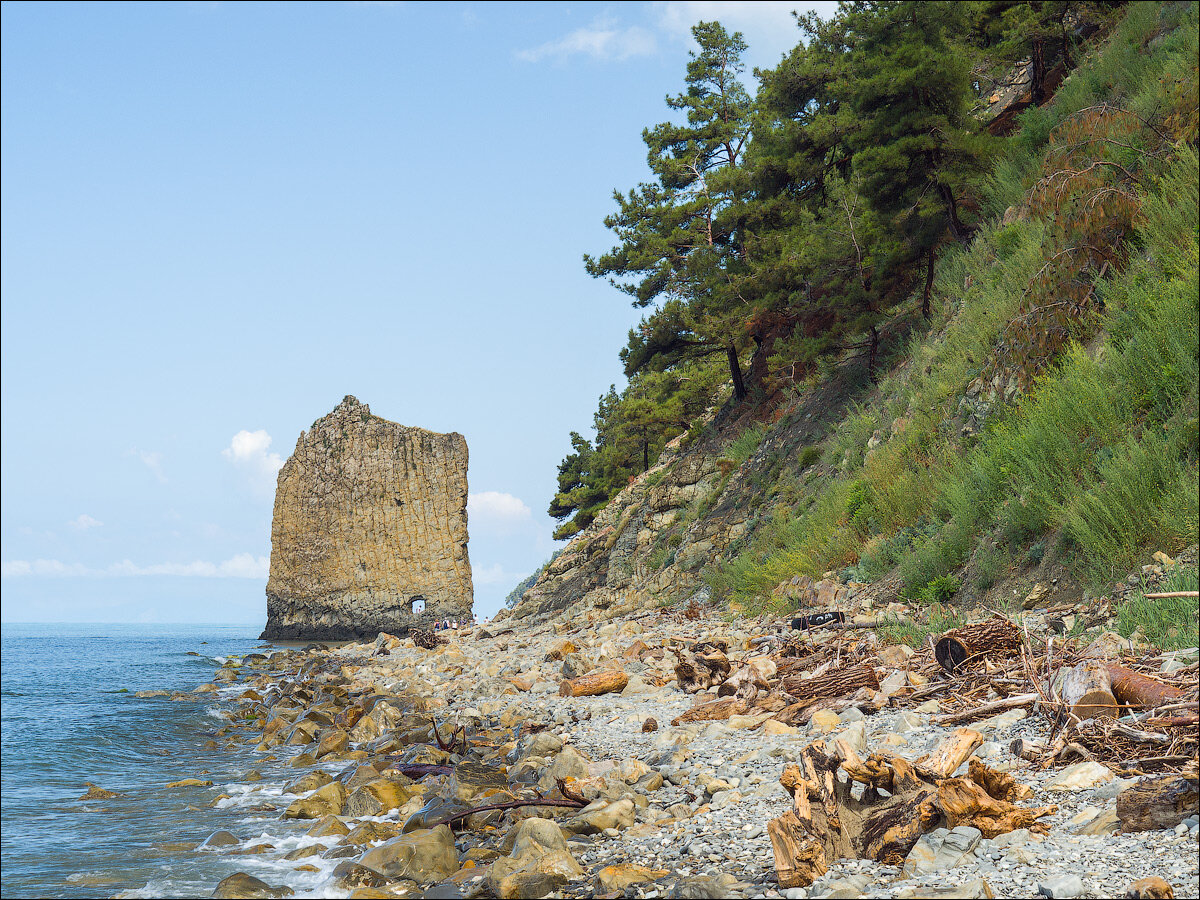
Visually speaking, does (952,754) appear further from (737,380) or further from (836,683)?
(737,380)

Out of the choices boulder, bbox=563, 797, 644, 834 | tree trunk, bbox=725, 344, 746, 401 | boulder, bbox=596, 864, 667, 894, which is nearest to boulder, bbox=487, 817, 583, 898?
boulder, bbox=563, 797, 644, 834

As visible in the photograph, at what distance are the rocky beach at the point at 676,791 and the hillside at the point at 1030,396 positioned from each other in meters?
1.04

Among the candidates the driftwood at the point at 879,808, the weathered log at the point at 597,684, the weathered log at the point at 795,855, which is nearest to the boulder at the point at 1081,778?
the driftwood at the point at 879,808

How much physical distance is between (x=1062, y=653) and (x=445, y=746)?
6224 millimetres

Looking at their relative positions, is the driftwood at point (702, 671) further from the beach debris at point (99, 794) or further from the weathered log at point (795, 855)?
the beach debris at point (99, 794)

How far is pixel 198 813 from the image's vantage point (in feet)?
22.7

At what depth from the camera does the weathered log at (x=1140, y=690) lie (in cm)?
354

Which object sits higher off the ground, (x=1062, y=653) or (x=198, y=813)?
(x=1062, y=653)

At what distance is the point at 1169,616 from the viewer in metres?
4.53

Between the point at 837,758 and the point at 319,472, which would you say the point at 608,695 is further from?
the point at 319,472

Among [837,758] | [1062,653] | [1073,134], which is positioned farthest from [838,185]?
[837,758]

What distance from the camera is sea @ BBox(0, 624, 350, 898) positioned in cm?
511

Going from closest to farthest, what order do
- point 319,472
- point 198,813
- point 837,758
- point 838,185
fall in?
point 837,758
point 198,813
point 838,185
point 319,472

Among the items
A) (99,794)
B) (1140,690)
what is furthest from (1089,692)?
(99,794)
